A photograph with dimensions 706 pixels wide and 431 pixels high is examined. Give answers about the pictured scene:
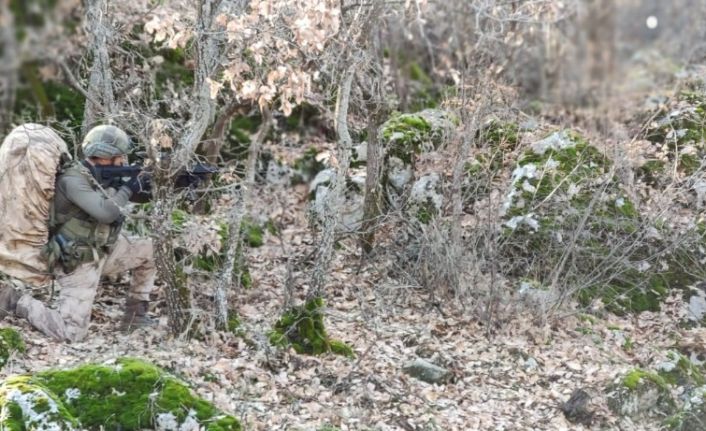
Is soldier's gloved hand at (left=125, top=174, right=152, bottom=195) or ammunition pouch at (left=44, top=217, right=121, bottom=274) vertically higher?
soldier's gloved hand at (left=125, top=174, right=152, bottom=195)

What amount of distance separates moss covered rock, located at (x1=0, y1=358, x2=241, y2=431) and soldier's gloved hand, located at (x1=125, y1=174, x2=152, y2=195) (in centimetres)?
152

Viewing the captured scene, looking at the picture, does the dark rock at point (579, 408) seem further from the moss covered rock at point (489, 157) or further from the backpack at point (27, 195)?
the backpack at point (27, 195)

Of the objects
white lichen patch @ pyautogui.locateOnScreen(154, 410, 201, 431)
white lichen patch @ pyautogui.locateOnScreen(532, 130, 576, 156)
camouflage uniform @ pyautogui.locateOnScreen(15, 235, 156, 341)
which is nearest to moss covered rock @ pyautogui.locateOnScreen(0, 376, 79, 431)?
white lichen patch @ pyautogui.locateOnScreen(154, 410, 201, 431)

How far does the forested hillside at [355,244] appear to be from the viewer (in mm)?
6008

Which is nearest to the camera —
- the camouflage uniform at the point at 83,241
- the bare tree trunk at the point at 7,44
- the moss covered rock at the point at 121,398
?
the bare tree trunk at the point at 7,44

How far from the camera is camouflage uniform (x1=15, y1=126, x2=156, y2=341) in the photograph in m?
6.46

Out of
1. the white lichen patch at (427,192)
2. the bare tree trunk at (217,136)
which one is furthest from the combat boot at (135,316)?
the white lichen patch at (427,192)

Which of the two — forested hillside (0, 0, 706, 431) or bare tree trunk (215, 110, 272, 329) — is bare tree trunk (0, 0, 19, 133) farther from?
bare tree trunk (215, 110, 272, 329)

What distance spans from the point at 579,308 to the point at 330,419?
10.9 feet

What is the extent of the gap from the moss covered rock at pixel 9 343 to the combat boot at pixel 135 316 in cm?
95

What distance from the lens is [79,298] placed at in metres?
A: 6.71

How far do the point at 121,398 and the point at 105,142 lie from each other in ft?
6.82

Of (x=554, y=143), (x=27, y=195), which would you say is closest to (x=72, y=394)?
(x=27, y=195)

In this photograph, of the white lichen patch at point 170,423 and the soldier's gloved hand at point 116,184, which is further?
the soldier's gloved hand at point 116,184
